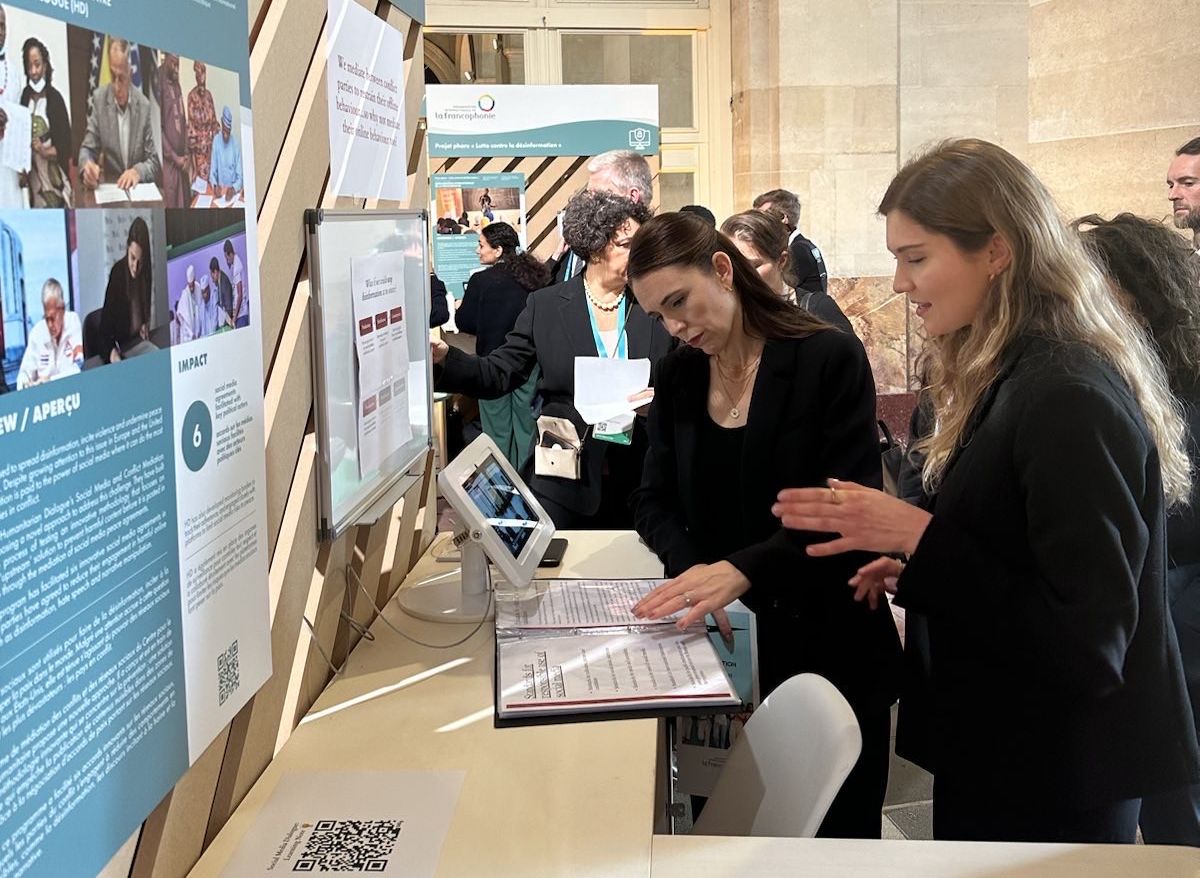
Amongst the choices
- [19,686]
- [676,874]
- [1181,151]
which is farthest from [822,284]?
[19,686]

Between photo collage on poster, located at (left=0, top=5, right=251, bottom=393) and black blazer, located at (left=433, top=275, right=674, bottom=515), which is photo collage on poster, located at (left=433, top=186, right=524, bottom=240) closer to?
black blazer, located at (left=433, top=275, right=674, bottom=515)

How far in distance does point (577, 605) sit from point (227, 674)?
846 millimetres

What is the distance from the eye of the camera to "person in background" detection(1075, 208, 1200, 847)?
2277 mm

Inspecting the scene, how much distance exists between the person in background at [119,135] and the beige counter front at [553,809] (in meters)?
0.76

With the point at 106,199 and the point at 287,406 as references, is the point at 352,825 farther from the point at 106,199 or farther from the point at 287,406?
the point at 106,199

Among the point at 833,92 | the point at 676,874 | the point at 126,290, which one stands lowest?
the point at 676,874

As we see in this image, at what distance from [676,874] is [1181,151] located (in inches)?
119

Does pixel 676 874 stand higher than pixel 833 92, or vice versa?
pixel 833 92

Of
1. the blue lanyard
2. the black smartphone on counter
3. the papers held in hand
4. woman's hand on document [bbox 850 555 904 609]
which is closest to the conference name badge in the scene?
the blue lanyard

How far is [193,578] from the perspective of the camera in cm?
119

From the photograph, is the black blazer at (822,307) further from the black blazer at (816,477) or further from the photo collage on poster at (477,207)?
the photo collage on poster at (477,207)

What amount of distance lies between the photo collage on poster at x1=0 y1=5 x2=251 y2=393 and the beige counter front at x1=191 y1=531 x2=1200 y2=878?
2.07 ft

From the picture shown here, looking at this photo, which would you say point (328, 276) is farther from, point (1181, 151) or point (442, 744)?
point (1181, 151)

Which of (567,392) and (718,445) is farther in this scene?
(567,392)
